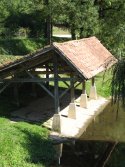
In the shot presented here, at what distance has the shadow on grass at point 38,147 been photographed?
18453 mm

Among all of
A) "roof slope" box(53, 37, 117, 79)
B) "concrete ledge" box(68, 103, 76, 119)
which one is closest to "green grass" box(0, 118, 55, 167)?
"concrete ledge" box(68, 103, 76, 119)

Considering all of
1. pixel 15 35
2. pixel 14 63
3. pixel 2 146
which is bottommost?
pixel 15 35

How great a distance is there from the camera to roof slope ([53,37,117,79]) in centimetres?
2145

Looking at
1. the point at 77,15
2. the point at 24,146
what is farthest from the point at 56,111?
the point at 77,15

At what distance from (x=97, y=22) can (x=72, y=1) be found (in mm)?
3003

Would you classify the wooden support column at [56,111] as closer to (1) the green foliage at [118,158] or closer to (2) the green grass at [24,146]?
(2) the green grass at [24,146]

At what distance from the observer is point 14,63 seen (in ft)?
73.0

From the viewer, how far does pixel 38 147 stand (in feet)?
63.5

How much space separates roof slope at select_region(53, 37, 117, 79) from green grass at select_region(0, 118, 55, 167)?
395cm

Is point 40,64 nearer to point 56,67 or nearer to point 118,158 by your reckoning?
point 56,67

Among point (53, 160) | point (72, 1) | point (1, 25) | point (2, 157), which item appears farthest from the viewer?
point (1, 25)

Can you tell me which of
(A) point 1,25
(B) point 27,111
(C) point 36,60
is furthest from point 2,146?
(A) point 1,25

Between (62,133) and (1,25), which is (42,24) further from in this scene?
(62,133)

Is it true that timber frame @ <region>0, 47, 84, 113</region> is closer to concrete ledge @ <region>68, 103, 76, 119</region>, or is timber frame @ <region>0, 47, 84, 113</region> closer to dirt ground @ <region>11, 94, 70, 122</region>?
concrete ledge @ <region>68, 103, 76, 119</region>
